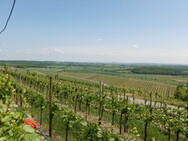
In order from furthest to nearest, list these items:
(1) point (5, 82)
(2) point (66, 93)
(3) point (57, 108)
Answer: (2) point (66, 93)
(3) point (57, 108)
(1) point (5, 82)

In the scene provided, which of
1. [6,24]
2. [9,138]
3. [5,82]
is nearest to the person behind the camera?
[9,138]

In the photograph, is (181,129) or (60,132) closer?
(181,129)

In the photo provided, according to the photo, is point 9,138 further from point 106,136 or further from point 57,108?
point 57,108

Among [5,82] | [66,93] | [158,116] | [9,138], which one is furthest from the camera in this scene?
[66,93]

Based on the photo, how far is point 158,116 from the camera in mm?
8680

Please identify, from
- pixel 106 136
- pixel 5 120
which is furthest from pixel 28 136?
pixel 106 136

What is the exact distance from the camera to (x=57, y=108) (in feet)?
23.4

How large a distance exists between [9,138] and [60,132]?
8730 mm

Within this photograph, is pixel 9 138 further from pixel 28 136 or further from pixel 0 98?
pixel 0 98

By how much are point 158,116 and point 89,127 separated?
Result: 5488 mm

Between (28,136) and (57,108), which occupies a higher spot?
(28,136)

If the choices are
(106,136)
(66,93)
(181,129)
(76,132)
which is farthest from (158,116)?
(66,93)

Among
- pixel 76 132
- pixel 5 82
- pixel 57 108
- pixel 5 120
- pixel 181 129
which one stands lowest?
pixel 76 132

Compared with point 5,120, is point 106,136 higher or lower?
lower
